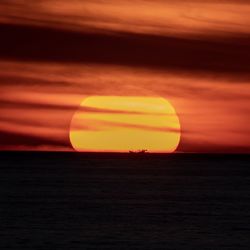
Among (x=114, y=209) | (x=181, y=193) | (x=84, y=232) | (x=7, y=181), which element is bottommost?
(x=7, y=181)

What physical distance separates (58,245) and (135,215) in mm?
18321

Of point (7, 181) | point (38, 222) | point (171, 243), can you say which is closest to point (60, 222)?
point (38, 222)

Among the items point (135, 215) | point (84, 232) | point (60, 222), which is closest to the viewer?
point (84, 232)

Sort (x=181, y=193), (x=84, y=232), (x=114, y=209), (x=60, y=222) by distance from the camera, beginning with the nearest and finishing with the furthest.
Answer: (x=84, y=232), (x=60, y=222), (x=114, y=209), (x=181, y=193)

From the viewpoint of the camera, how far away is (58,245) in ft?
202

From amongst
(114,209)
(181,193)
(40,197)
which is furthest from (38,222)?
(181,193)

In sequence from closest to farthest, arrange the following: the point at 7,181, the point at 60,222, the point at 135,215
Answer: the point at 60,222, the point at 135,215, the point at 7,181

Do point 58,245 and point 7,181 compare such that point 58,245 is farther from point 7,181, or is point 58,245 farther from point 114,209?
point 7,181

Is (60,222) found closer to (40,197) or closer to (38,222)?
(38,222)

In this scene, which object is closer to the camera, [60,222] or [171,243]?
[171,243]

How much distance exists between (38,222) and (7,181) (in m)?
67.0

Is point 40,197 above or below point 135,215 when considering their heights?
below

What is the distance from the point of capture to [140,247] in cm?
6153

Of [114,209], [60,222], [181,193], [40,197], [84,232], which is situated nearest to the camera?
[84,232]
